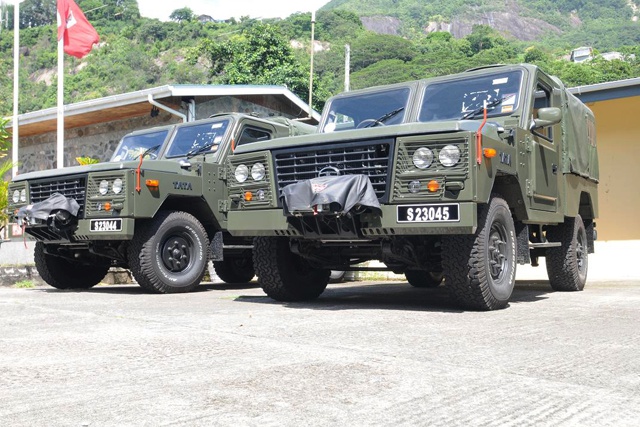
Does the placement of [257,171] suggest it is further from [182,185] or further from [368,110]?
[182,185]

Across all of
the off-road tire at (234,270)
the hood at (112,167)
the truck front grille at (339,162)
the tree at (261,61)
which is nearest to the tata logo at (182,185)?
the hood at (112,167)

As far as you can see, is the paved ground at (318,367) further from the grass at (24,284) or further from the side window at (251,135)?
the grass at (24,284)

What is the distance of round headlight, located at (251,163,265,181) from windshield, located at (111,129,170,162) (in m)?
3.45

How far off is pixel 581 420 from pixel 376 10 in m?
163

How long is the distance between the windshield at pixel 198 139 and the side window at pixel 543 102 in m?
3.93

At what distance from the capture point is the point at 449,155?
561 cm

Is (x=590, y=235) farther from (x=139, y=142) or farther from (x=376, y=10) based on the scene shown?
(x=376, y=10)

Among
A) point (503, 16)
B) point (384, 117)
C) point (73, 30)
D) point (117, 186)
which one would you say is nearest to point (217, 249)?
point (117, 186)

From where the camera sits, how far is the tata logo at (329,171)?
6.04 meters

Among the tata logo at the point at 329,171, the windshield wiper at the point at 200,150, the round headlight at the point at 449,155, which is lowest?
the tata logo at the point at 329,171

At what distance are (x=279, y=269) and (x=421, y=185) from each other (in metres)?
1.85

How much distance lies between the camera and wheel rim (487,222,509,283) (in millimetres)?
6133

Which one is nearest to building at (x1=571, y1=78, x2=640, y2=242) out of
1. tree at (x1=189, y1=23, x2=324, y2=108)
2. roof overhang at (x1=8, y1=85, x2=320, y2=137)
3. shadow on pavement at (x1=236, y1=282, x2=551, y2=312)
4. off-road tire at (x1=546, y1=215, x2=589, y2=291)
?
shadow on pavement at (x1=236, y1=282, x2=551, y2=312)

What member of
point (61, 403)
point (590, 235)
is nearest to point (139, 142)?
point (590, 235)
